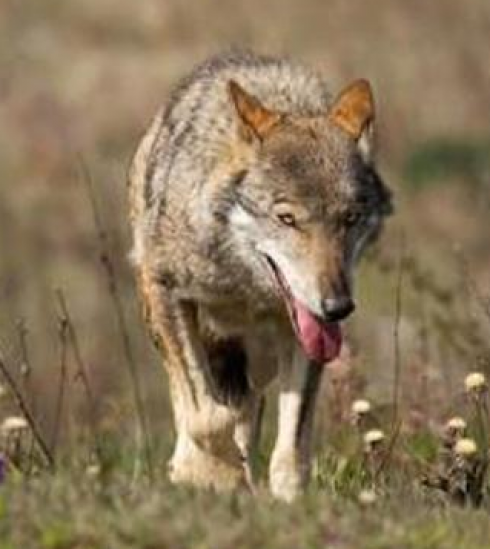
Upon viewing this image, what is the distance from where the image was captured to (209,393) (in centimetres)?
942

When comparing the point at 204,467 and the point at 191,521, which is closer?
the point at 191,521

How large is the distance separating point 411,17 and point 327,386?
1111cm

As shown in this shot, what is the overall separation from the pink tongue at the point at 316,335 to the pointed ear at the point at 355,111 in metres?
0.75

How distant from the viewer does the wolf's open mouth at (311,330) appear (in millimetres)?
8508

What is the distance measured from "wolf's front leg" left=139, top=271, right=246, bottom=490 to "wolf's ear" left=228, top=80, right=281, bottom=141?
2.56ft

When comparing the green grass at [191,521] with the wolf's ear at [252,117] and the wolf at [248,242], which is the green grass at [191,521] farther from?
the wolf's ear at [252,117]

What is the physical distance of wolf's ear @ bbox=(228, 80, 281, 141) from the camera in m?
8.88

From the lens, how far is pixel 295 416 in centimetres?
910

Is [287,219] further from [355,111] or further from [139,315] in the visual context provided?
[139,315]

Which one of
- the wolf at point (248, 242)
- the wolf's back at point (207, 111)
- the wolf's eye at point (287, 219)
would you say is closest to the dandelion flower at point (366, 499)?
the wolf at point (248, 242)

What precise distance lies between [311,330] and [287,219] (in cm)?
39

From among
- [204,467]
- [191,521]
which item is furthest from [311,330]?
[191,521]

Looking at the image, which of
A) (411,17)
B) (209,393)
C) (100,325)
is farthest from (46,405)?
(411,17)

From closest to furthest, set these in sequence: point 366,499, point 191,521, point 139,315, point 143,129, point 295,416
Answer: point 191,521 → point 366,499 → point 295,416 → point 139,315 → point 143,129
